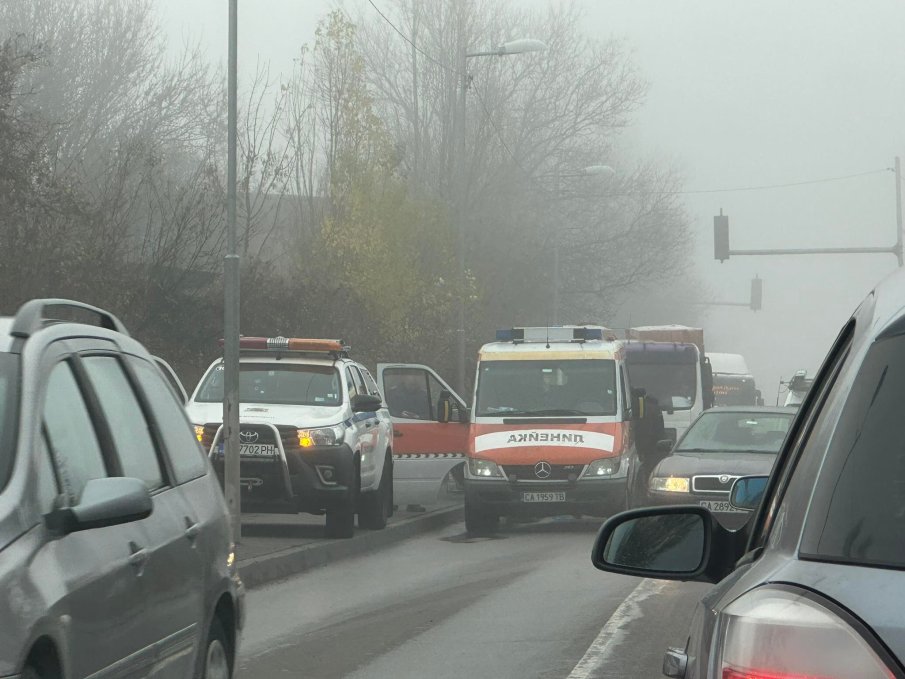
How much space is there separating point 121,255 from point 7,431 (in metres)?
16.6

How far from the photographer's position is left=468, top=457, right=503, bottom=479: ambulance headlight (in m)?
19.3

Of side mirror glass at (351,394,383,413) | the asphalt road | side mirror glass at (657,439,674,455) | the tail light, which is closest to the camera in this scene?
the tail light

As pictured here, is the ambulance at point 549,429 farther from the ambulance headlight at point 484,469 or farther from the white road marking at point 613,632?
the white road marking at point 613,632

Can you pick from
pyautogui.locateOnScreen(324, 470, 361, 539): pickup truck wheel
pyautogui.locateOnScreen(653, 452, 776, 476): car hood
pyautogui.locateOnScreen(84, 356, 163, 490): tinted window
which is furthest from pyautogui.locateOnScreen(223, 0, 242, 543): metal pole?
pyautogui.locateOnScreen(84, 356, 163, 490): tinted window

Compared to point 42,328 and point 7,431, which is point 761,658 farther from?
point 42,328

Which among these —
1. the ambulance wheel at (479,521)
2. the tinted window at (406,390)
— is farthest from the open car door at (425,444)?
the ambulance wheel at (479,521)

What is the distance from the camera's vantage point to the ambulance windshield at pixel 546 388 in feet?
66.3

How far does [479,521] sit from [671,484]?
3.70m

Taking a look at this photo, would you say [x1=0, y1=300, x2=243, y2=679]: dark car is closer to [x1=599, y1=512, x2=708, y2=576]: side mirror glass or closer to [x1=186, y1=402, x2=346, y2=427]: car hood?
[x1=599, y1=512, x2=708, y2=576]: side mirror glass

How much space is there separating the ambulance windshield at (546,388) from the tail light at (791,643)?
58.9 ft

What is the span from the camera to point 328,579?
44.4 feet

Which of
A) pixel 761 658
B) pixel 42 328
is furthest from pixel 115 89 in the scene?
pixel 761 658

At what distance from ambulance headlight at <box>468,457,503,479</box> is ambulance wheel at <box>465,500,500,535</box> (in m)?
0.38

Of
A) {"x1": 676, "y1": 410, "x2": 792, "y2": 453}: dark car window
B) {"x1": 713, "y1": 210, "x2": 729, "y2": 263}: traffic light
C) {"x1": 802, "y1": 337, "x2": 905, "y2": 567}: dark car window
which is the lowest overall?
{"x1": 676, "y1": 410, "x2": 792, "y2": 453}: dark car window
